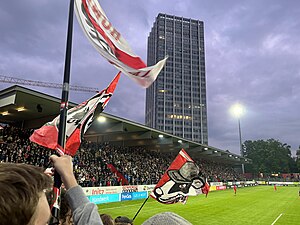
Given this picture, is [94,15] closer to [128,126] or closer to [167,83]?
[128,126]

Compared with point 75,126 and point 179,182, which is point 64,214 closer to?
point 75,126

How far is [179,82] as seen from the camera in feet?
573

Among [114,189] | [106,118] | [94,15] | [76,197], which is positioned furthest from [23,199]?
[106,118]

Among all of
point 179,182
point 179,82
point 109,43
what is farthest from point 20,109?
point 179,82

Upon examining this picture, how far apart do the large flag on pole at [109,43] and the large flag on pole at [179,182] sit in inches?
132

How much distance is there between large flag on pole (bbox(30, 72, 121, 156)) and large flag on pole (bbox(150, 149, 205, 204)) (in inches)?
125

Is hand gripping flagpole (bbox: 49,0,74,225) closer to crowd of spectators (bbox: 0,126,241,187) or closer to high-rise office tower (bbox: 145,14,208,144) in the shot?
A: crowd of spectators (bbox: 0,126,241,187)

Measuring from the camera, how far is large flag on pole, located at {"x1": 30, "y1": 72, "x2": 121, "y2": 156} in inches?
190

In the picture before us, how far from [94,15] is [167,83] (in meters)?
166

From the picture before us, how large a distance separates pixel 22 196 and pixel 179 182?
6911mm

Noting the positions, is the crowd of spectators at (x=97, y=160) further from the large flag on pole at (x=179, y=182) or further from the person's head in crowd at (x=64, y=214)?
the person's head in crowd at (x=64, y=214)

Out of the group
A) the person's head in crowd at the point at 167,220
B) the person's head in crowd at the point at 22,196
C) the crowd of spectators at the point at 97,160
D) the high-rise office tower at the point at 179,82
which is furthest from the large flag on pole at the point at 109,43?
the high-rise office tower at the point at 179,82

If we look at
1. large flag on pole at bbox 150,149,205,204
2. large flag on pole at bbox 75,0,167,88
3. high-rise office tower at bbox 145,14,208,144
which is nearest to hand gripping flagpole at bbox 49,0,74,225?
large flag on pole at bbox 75,0,167,88

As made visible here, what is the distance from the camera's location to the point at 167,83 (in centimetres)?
16988
